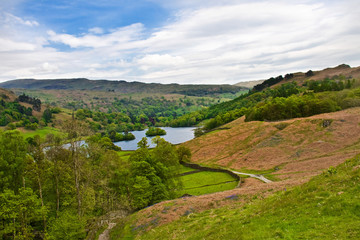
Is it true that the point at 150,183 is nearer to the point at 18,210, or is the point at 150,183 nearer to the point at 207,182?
the point at 18,210

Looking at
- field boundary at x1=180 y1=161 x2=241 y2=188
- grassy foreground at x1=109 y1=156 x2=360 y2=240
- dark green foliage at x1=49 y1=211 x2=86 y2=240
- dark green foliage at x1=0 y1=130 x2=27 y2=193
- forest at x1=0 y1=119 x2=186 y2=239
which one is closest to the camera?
grassy foreground at x1=109 y1=156 x2=360 y2=240

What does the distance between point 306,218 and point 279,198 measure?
630 centimetres

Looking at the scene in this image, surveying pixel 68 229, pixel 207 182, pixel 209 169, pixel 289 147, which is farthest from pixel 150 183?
pixel 289 147

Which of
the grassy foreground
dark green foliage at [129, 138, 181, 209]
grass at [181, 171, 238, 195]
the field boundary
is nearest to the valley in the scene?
the grassy foreground

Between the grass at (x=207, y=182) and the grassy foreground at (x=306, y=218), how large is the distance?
3586 cm

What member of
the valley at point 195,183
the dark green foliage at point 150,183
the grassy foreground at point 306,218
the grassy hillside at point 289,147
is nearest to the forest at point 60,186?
the dark green foliage at point 150,183

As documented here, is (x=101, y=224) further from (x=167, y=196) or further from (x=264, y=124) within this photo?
(x=264, y=124)

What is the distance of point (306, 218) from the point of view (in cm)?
1642

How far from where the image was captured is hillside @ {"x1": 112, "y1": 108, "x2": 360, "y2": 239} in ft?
54.2

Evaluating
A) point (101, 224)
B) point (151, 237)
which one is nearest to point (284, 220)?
point (151, 237)

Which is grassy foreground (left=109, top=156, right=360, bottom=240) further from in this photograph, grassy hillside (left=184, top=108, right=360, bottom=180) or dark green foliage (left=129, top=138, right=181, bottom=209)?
grassy hillside (left=184, top=108, right=360, bottom=180)

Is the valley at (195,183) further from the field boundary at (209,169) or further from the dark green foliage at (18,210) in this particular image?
the field boundary at (209,169)

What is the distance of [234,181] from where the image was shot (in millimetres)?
64812

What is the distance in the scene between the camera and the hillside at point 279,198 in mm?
16516
